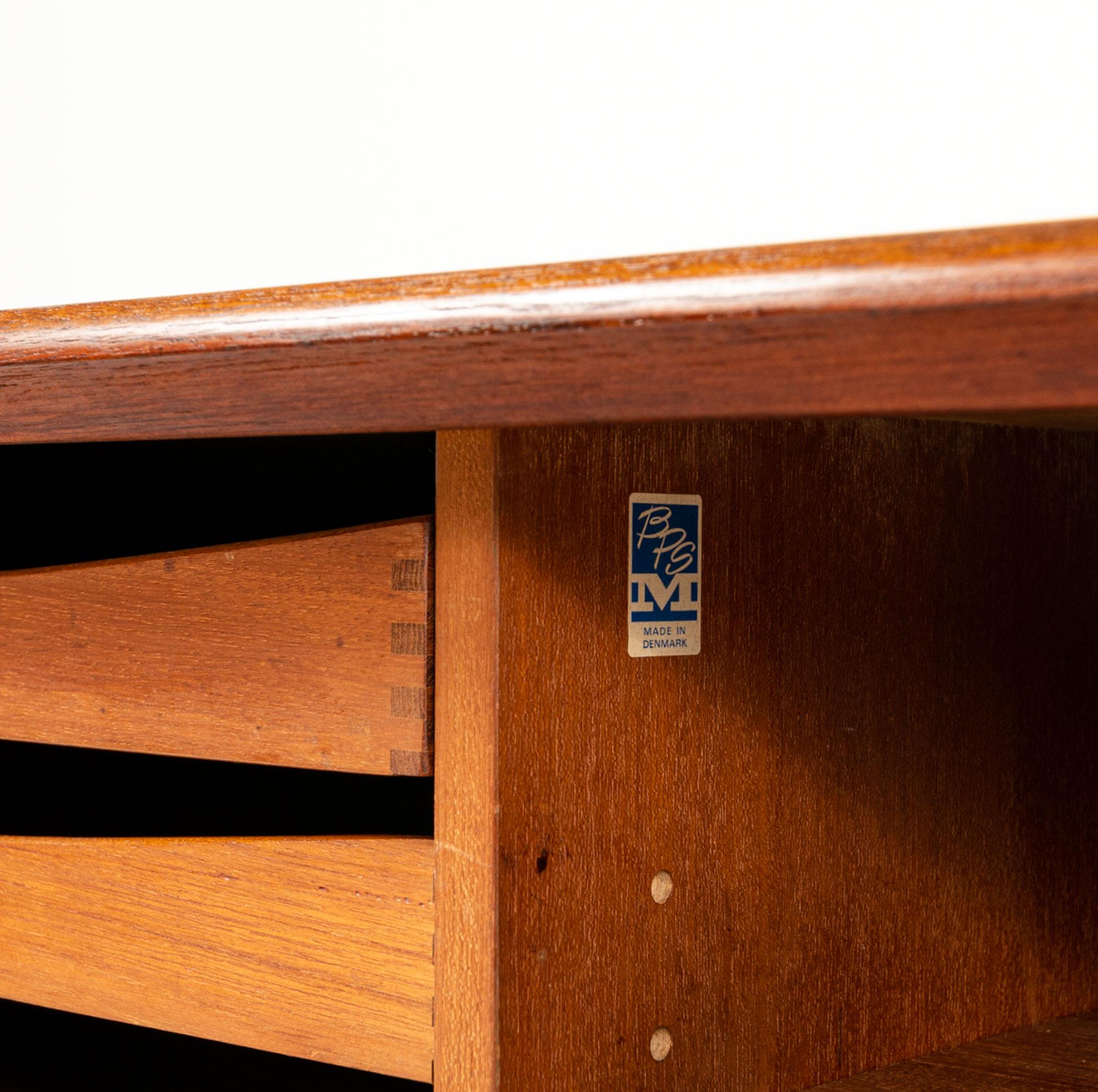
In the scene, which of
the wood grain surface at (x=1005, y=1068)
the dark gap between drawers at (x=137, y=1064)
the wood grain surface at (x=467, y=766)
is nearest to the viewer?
the wood grain surface at (x=467, y=766)

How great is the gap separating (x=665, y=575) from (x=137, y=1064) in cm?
49

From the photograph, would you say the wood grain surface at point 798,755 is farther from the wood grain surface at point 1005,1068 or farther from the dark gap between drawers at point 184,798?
the dark gap between drawers at point 184,798

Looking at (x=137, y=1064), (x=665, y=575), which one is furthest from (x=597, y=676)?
(x=137, y=1064)

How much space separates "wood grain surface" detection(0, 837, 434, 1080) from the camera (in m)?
0.68

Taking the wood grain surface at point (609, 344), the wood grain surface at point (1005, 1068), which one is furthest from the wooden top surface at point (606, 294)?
the wood grain surface at point (1005, 1068)

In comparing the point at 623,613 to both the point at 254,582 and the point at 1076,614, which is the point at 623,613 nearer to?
the point at 254,582

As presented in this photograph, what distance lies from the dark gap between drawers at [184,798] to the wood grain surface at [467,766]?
0.23 metres

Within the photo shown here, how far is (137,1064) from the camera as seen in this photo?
3.06 ft

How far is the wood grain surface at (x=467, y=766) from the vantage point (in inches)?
25.2

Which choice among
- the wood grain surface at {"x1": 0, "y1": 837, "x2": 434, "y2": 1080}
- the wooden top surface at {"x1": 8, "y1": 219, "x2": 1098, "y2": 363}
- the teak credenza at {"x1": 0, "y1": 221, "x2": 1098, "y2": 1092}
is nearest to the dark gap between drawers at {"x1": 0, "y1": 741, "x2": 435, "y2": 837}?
the teak credenza at {"x1": 0, "y1": 221, "x2": 1098, "y2": 1092}

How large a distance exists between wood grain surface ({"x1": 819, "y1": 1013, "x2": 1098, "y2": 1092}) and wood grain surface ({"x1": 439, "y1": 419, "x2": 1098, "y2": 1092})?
11 millimetres

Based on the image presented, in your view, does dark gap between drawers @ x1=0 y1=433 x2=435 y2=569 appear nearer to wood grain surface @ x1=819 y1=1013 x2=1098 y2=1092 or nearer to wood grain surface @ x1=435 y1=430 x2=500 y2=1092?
wood grain surface @ x1=435 y1=430 x2=500 y2=1092

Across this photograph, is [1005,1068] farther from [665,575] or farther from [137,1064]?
[137,1064]

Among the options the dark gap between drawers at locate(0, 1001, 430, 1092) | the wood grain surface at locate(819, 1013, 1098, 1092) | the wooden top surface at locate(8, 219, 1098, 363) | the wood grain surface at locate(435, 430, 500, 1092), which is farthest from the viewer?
the dark gap between drawers at locate(0, 1001, 430, 1092)
